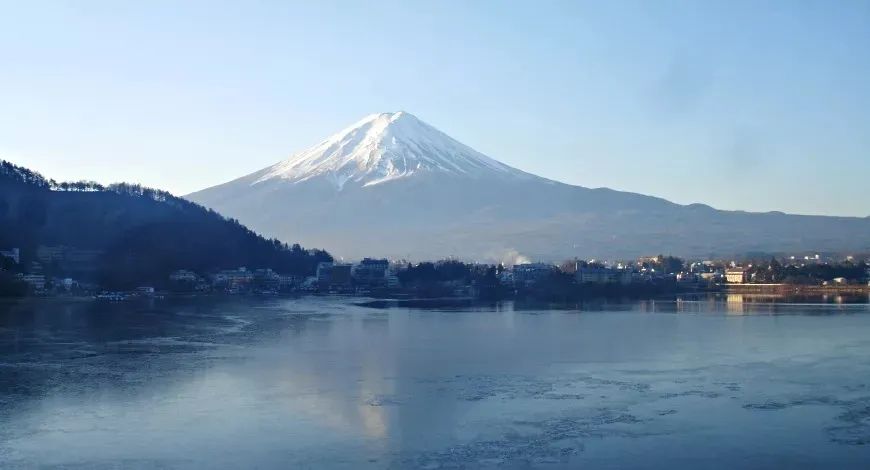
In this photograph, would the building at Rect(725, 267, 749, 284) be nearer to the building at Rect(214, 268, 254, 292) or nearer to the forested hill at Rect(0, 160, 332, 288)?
the forested hill at Rect(0, 160, 332, 288)

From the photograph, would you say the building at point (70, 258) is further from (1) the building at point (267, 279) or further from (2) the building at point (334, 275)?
(2) the building at point (334, 275)

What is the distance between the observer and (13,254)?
1917 cm

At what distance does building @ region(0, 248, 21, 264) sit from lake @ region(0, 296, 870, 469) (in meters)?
8.64

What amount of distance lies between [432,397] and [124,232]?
1924 centimetres

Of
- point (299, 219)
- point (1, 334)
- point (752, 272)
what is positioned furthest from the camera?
point (299, 219)

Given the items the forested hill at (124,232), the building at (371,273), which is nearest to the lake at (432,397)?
the forested hill at (124,232)

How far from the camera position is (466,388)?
20.1 ft

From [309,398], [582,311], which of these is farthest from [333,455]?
[582,311]

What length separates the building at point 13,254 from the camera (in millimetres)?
18545

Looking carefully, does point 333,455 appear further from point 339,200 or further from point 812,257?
point 339,200

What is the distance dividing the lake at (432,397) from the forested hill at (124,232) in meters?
11.1

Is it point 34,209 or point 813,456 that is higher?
point 34,209

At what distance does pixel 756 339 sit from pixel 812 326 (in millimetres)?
2022

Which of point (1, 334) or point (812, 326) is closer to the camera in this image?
point (1, 334)
